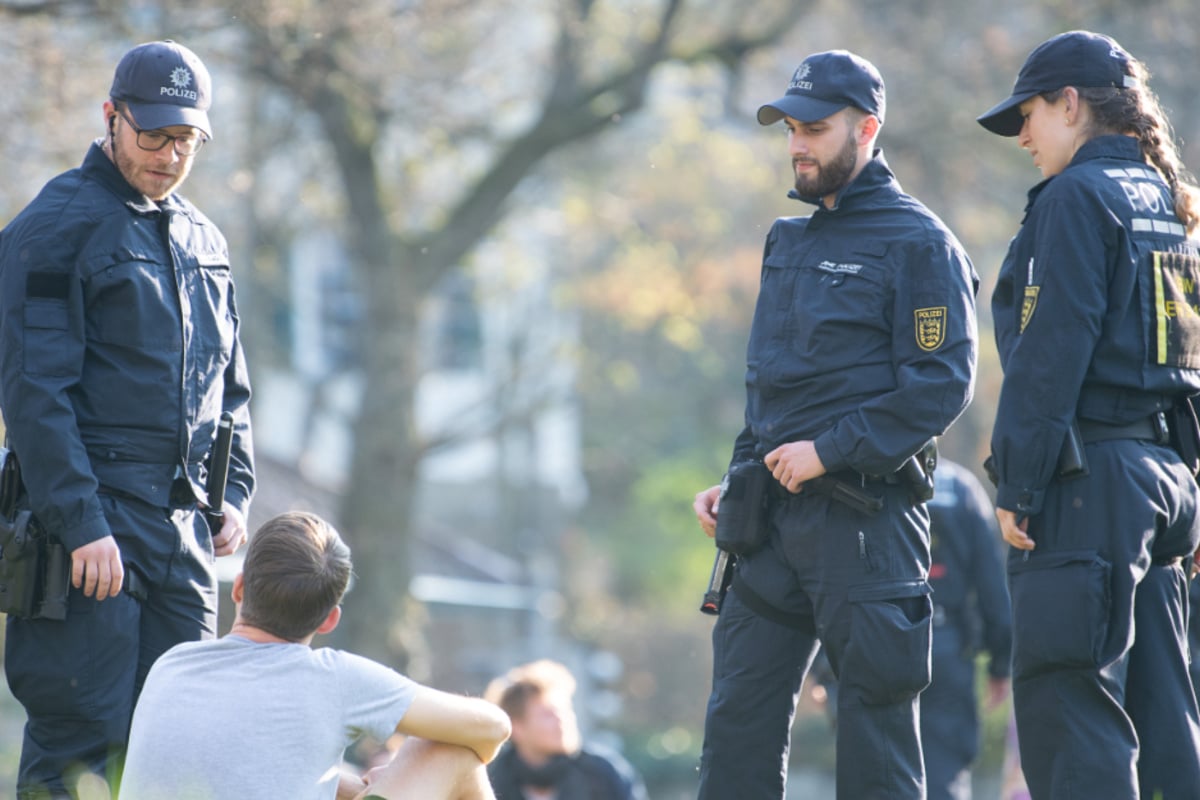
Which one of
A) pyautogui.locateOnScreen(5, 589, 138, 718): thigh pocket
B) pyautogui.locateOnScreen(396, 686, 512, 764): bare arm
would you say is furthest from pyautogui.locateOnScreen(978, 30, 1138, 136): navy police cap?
pyautogui.locateOnScreen(5, 589, 138, 718): thigh pocket

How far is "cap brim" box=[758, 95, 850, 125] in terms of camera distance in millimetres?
4566

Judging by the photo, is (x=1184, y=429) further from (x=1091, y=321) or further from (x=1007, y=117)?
(x=1007, y=117)

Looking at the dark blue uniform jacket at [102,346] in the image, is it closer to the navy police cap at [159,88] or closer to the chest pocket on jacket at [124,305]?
the chest pocket on jacket at [124,305]

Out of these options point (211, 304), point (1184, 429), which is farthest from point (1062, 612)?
point (211, 304)

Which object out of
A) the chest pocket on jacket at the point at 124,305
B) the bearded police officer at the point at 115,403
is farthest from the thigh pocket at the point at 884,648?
the chest pocket on jacket at the point at 124,305

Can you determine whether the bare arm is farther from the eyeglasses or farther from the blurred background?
the blurred background

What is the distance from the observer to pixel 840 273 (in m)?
4.49

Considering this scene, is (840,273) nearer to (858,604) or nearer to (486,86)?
(858,604)

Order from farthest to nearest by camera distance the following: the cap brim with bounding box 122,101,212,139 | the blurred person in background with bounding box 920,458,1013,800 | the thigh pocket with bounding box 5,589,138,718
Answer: the blurred person in background with bounding box 920,458,1013,800, the cap brim with bounding box 122,101,212,139, the thigh pocket with bounding box 5,589,138,718

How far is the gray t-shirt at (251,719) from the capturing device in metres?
3.67

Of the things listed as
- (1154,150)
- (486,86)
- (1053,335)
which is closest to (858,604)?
(1053,335)

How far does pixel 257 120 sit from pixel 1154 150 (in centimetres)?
1467

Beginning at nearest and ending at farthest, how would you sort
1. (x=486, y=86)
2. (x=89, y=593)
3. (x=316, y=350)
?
(x=89, y=593), (x=486, y=86), (x=316, y=350)

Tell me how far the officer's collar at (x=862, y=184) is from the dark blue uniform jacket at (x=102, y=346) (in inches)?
71.6
